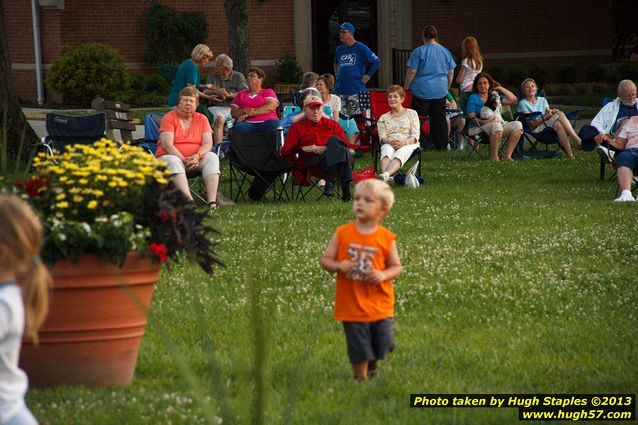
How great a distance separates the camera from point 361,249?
5.48 m

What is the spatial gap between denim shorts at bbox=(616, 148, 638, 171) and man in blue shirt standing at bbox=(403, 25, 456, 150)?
16.4ft

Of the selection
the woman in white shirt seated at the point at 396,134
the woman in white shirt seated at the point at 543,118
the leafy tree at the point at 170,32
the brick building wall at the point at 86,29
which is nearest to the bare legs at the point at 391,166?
the woman in white shirt seated at the point at 396,134

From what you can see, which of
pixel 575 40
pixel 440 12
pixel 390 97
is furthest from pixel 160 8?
pixel 390 97

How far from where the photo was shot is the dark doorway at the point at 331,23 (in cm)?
3297

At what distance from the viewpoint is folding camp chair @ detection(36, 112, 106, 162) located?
1362 centimetres

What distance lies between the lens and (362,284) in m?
5.49

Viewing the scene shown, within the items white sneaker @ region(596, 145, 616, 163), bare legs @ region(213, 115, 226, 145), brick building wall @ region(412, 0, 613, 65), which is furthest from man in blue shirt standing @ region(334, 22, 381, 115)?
brick building wall @ region(412, 0, 613, 65)

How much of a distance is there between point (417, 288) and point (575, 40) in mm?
27820

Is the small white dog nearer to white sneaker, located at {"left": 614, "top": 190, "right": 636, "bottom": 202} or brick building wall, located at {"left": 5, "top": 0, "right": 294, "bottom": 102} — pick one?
white sneaker, located at {"left": 614, "top": 190, "right": 636, "bottom": 202}

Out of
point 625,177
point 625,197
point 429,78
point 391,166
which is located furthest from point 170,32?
point 625,197

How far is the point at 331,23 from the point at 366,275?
28381 mm

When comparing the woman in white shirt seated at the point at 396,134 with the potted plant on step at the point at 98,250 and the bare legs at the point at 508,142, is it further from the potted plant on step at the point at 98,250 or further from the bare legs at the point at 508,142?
the potted plant on step at the point at 98,250

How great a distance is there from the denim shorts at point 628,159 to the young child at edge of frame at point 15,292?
9.83m

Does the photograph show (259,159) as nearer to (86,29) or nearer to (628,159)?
(628,159)
